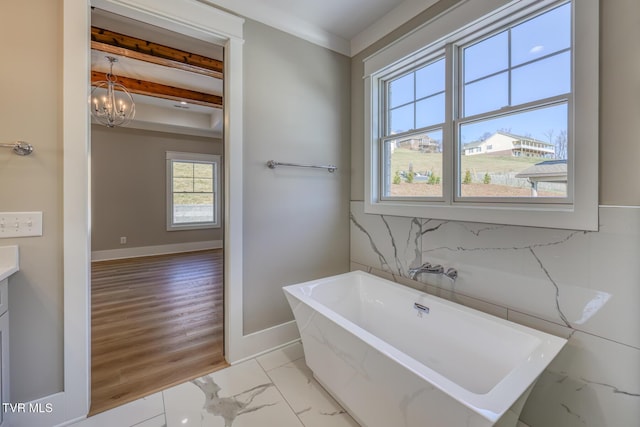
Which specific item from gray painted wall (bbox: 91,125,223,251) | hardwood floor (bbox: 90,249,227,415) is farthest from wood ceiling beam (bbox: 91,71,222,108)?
hardwood floor (bbox: 90,249,227,415)

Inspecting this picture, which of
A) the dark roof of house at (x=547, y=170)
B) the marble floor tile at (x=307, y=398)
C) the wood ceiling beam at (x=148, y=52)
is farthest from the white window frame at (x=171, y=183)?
the dark roof of house at (x=547, y=170)

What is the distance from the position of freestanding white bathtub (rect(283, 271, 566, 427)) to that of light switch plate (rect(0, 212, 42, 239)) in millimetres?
1454

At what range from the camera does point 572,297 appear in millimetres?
1380

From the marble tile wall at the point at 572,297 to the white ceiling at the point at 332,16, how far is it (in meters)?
1.76

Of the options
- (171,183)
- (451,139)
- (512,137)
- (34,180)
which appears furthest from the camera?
(171,183)

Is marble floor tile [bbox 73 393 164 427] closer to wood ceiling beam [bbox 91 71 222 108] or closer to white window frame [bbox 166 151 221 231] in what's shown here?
wood ceiling beam [bbox 91 71 222 108]

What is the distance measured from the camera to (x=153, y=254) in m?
5.70

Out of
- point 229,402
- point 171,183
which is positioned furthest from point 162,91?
point 229,402

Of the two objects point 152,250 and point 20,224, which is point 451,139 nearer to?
point 20,224

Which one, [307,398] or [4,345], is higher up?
[4,345]

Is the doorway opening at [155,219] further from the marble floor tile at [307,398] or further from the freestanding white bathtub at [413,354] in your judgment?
the freestanding white bathtub at [413,354]

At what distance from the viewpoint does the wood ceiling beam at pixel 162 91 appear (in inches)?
156

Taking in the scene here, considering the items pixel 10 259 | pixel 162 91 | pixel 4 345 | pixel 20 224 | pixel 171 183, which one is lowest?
pixel 4 345

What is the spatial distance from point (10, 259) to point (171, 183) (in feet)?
15.7
